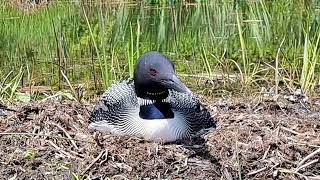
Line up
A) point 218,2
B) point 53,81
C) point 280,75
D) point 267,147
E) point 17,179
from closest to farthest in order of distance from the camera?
point 17,179
point 267,147
point 280,75
point 53,81
point 218,2

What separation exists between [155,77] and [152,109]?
1.18 ft

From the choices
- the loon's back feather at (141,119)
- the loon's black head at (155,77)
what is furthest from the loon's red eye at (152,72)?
the loon's back feather at (141,119)

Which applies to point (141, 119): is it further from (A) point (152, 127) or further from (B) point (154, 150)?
(B) point (154, 150)

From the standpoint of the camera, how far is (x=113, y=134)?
5.45 meters

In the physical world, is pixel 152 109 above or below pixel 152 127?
above

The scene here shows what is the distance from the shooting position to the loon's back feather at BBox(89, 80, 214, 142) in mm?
5289

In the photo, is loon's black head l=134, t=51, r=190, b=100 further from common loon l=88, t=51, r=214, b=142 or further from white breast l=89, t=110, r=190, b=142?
white breast l=89, t=110, r=190, b=142

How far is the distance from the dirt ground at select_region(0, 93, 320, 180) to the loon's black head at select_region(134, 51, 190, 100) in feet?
1.12

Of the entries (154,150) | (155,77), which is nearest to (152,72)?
(155,77)

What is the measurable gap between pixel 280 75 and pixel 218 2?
Answer: 3.62m

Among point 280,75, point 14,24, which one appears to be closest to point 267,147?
point 280,75

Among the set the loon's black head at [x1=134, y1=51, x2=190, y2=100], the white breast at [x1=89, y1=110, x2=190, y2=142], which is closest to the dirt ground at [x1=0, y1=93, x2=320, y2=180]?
the white breast at [x1=89, y1=110, x2=190, y2=142]

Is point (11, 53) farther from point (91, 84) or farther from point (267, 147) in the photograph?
point (267, 147)

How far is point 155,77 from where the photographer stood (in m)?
5.06
